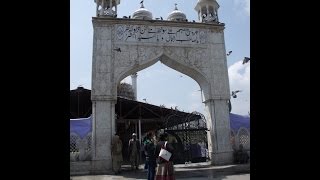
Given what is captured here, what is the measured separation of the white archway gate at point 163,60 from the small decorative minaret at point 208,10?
3.50 feet

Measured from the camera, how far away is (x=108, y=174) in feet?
35.3

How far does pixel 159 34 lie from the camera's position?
13086mm

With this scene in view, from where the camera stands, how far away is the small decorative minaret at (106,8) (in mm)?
13366

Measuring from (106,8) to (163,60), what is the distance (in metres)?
3.65

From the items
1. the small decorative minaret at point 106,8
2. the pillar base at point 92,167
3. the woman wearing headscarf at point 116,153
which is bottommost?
the pillar base at point 92,167

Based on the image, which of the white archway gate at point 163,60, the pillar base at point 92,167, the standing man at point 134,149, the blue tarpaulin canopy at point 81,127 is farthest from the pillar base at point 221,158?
the blue tarpaulin canopy at point 81,127

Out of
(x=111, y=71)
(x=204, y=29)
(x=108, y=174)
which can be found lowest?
(x=108, y=174)

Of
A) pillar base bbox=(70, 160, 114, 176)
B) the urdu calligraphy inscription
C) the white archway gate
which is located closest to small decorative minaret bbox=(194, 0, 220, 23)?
the white archway gate

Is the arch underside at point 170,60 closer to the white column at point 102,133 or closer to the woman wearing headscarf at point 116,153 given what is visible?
the white column at point 102,133
